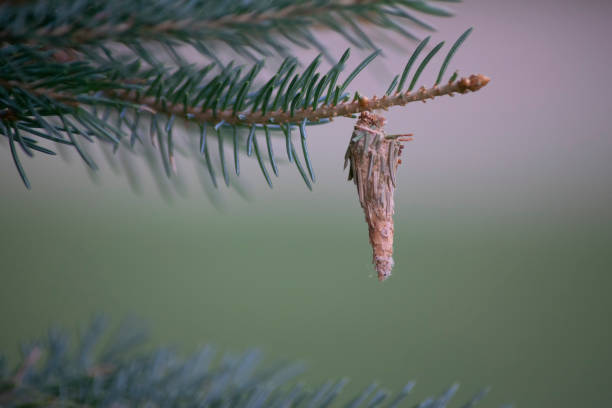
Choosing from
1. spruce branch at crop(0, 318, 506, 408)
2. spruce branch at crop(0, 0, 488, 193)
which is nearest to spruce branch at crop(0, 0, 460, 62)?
spruce branch at crop(0, 0, 488, 193)

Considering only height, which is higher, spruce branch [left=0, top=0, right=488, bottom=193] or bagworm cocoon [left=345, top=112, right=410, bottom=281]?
spruce branch [left=0, top=0, right=488, bottom=193]

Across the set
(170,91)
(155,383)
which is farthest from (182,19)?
(155,383)

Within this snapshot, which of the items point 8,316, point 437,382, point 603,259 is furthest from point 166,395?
point 603,259

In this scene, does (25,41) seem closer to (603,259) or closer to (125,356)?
(125,356)

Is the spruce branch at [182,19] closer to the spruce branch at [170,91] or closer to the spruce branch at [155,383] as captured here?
the spruce branch at [170,91]

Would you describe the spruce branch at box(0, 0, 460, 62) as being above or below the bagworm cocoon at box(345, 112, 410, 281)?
above

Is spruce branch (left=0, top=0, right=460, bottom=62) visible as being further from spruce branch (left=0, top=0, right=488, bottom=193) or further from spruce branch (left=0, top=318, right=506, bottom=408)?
spruce branch (left=0, top=318, right=506, bottom=408)

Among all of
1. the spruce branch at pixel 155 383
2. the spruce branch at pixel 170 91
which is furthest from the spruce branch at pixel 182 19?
the spruce branch at pixel 155 383

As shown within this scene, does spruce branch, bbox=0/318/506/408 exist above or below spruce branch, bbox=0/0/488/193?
below

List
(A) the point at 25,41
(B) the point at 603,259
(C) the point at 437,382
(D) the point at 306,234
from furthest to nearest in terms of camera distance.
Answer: (D) the point at 306,234 < (B) the point at 603,259 < (C) the point at 437,382 < (A) the point at 25,41
